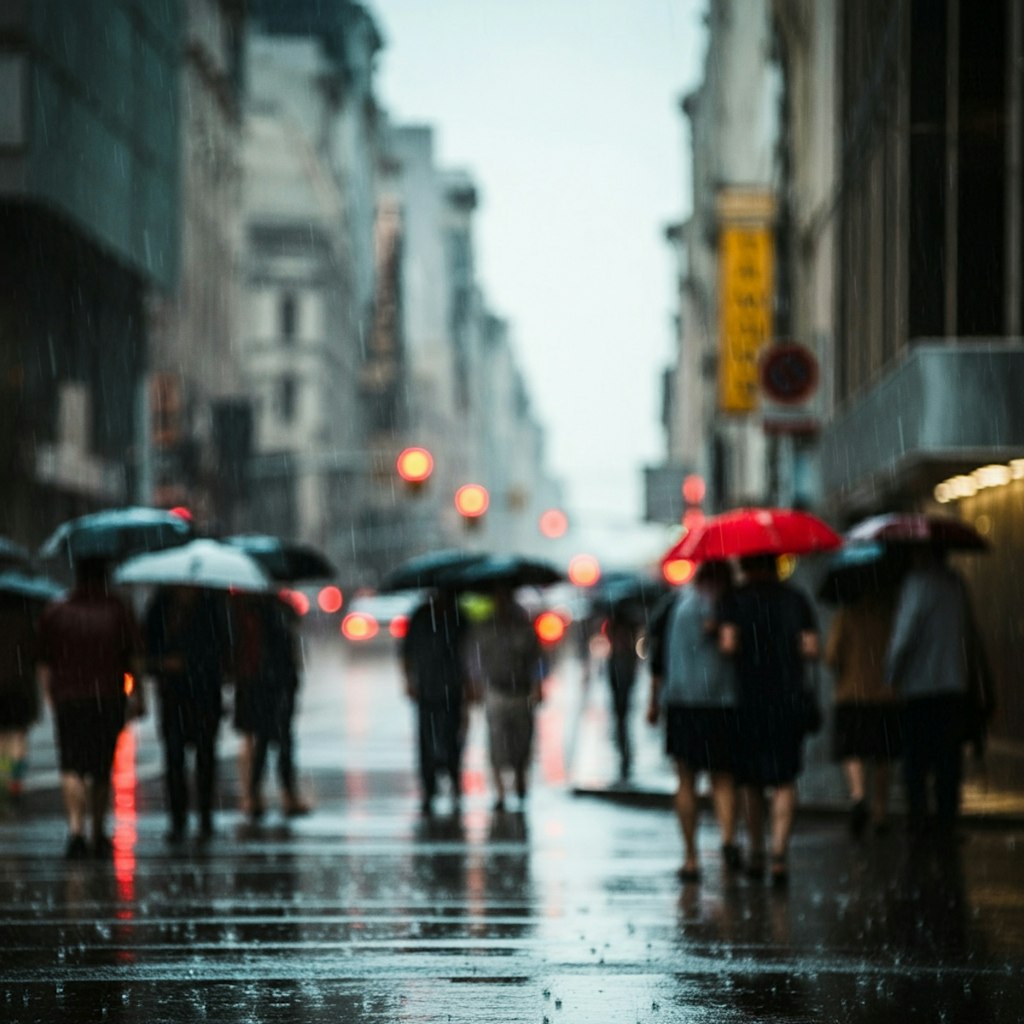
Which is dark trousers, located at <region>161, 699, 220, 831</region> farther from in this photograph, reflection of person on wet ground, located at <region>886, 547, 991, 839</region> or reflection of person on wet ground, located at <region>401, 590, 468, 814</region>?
reflection of person on wet ground, located at <region>886, 547, 991, 839</region>

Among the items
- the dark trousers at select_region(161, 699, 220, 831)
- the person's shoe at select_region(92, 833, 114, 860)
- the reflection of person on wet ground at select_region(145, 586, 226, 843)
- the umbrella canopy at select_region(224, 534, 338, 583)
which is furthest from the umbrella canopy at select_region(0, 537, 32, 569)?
the person's shoe at select_region(92, 833, 114, 860)

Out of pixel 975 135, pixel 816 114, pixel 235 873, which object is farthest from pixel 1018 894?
pixel 816 114

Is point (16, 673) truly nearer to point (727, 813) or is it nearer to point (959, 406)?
point (727, 813)

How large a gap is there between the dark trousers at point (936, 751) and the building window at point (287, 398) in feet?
297

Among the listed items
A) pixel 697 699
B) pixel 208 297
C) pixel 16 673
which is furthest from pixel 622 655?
pixel 208 297

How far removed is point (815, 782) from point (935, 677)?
15.9 ft

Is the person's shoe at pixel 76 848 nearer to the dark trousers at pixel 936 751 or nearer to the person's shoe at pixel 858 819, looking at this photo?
the person's shoe at pixel 858 819

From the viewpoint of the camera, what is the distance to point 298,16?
133 metres

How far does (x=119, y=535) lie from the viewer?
15867 mm

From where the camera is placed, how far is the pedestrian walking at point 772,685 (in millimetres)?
12281

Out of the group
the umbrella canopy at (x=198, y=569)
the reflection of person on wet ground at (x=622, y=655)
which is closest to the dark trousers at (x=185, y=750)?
the umbrella canopy at (x=198, y=569)

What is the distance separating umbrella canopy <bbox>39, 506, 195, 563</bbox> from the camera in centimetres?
1570

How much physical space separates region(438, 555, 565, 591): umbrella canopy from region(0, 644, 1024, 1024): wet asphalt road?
195 cm

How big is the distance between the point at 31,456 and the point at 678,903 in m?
34.4
